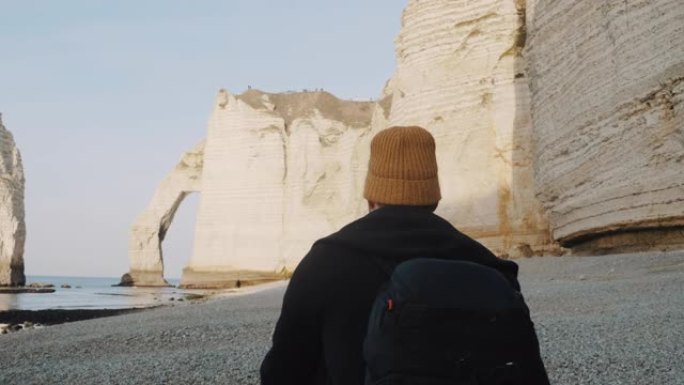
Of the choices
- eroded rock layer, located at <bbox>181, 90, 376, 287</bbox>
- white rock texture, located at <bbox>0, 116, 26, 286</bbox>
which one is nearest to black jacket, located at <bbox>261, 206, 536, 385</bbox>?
eroded rock layer, located at <bbox>181, 90, 376, 287</bbox>

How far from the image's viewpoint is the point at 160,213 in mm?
38094

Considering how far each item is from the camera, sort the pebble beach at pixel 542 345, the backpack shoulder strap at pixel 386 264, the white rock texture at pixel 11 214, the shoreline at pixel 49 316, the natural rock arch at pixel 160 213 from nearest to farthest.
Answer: the backpack shoulder strap at pixel 386 264 < the pebble beach at pixel 542 345 < the shoreline at pixel 49 316 < the white rock texture at pixel 11 214 < the natural rock arch at pixel 160 213

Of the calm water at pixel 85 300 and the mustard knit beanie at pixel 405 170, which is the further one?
the calm water at pixel 85 300

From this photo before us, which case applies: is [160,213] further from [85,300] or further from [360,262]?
[360,262]

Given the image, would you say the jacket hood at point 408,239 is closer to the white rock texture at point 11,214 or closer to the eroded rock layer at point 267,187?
the eroded rock layer at point 267,187

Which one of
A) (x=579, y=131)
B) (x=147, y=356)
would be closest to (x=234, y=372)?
(x=147, y=356)

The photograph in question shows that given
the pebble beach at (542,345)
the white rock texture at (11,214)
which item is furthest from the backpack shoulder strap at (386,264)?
the white rock texture at (11,214)

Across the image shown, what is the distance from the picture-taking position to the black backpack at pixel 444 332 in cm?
139

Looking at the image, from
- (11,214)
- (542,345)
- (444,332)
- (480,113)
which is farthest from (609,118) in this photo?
(11,214)

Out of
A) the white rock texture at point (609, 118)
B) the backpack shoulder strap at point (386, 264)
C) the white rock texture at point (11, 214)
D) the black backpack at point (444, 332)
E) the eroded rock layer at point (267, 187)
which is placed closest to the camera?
the black backpack at point (444, 332)

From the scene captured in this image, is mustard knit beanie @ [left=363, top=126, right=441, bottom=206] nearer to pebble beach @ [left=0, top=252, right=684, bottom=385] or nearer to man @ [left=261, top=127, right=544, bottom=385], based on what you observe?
man @ [left=261, top=127, right=544, bottom=385]

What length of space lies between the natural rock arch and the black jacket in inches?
1441

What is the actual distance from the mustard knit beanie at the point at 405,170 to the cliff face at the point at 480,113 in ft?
43.8

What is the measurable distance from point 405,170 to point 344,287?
31 centimetres
